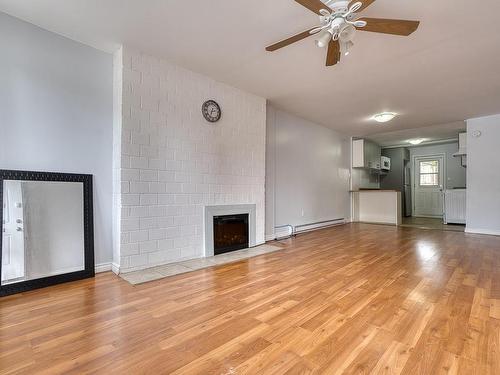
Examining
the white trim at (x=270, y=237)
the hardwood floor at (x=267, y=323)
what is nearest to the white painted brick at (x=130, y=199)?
the hardwood floor at (x=267, y=323)

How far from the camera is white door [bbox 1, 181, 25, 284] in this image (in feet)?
7.43

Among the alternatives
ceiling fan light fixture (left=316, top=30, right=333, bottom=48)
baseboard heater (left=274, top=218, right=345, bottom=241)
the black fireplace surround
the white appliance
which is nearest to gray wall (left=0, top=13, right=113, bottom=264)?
the black fireplace surround

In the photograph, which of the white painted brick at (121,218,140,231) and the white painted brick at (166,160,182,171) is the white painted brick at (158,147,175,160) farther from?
the white painted brick at (121,218,140,231)

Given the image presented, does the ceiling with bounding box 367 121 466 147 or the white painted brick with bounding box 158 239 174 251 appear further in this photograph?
the ceiling with bounding box 367 121 466 147

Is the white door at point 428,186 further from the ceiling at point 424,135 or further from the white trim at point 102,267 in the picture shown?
the white trim at point 102,267

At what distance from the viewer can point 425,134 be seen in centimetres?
702

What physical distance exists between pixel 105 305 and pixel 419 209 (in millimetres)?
10060

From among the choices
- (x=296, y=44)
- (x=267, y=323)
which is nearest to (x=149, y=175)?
(x=267, y=323)

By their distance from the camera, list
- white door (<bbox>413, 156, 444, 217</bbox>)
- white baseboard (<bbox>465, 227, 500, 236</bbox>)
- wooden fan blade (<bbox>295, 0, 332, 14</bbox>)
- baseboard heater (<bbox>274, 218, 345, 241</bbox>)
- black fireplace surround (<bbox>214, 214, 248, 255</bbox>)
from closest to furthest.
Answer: wooden fan blade (<bbox>295, 0, 332, 14</bbox>) → black fireplace surround (<bbox>214, 214, 248, 255</bbox>) → baseboard heater (<bbox>274, 218, 345, 241</bbox>) → white baseboard (<bbox>465, 227, 500, 236</bbox>) → white door (<bbox>413, 156, 444, 217</bbox>)

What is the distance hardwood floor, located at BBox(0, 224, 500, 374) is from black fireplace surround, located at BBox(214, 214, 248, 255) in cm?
70

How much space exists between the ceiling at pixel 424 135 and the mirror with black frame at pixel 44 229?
7338mm

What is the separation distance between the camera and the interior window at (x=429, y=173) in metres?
8.58

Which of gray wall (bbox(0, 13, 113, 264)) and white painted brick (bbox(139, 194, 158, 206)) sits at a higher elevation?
gray wall (bbox(0, 13, 113, 264))

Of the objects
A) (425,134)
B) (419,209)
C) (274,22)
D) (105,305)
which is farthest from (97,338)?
(419,209)
